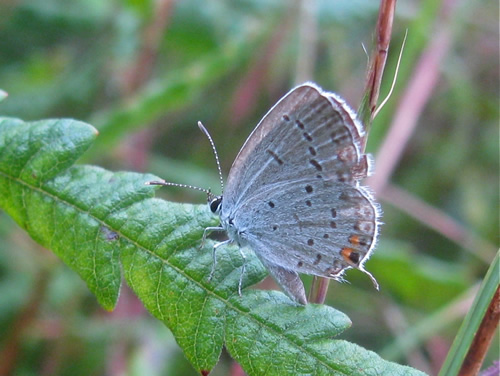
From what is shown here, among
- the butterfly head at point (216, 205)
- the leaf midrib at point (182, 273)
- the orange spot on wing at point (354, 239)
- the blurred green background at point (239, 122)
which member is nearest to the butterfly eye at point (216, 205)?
the butterfly head at point (216, 205)

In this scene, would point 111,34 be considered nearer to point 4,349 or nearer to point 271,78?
point 271,78

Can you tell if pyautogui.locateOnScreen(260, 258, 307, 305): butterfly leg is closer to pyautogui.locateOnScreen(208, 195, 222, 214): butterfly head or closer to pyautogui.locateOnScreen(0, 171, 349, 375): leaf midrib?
pyautogui.locateOnScreen(0, 171, 349, 375): leaf midrib

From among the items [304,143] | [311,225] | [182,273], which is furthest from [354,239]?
[182,273]

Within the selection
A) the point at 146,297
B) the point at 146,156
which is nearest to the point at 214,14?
the point at 146,156

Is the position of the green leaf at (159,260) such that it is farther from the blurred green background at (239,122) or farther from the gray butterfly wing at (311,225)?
the blurred green background at (239,122)

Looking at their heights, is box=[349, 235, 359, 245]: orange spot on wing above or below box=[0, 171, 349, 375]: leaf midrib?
above

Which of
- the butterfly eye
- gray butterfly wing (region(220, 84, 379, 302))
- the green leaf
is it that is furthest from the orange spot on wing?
the butterfly eye

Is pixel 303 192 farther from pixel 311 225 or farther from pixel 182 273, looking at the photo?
pixel 182 273
